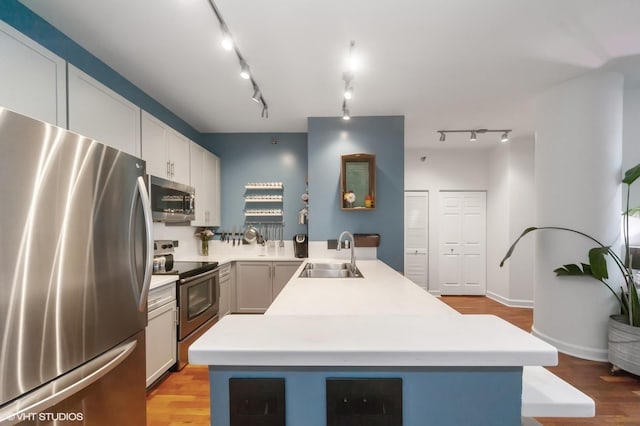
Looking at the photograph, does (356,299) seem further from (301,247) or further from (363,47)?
(301,247)

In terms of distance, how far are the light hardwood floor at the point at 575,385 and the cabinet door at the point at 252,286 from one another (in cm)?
113

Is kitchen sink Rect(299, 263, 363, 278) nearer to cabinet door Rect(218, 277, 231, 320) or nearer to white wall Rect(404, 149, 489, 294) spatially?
cabinet door Rect(218, 277, 231, 320)

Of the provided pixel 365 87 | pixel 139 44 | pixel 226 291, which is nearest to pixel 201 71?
pixel 139 44

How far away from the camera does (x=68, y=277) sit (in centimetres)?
110

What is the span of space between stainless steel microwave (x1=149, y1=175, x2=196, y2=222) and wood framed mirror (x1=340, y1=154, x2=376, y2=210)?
1.81 meters

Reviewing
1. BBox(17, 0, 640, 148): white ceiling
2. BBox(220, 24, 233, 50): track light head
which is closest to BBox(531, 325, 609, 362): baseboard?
BBox(17, 0, 640, 148): white ceiling

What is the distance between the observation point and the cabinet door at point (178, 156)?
2.93 meters

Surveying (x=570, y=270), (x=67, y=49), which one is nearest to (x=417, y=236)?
(x=570, y=270)

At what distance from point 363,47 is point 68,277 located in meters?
2.28

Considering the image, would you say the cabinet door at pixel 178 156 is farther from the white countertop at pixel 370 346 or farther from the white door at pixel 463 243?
the white door at pixel 463 243

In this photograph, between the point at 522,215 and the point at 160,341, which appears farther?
the point at 522,215

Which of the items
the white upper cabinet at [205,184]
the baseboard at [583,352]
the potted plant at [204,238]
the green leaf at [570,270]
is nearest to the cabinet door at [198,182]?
the white upper cabinet at [205,184]

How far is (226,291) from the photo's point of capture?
3.53 metres

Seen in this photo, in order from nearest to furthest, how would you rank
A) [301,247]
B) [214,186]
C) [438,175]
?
[301,247], [214,186], [438,175]
